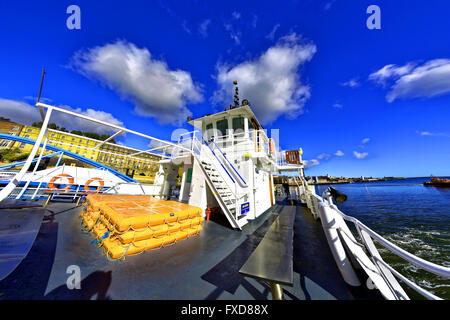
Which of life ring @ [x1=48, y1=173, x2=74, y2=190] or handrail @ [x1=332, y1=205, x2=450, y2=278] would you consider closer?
handrail @ [x1=332, y1=205, x2=450, y2=278]

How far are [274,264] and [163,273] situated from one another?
220cm

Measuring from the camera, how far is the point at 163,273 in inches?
114

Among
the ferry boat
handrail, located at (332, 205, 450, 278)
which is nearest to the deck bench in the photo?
the ferry boat

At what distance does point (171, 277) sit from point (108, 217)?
7.63 feet

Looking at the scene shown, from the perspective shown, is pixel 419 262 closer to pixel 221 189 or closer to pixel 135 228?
pixel 135 228

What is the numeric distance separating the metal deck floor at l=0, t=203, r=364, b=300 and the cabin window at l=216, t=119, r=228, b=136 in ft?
22.2

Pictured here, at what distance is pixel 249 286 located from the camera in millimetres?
2643

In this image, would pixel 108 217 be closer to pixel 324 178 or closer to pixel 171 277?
pixel 171 277

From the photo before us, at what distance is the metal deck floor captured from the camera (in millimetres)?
2330

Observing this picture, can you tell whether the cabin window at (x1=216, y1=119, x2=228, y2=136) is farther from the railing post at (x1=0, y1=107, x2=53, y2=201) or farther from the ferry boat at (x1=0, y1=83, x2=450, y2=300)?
the railing post at (x1=0, y1=107, x2=53, y2=201)

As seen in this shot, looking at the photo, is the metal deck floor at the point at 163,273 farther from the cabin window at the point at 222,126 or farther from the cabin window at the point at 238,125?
the cabin window at the point at 222,126
